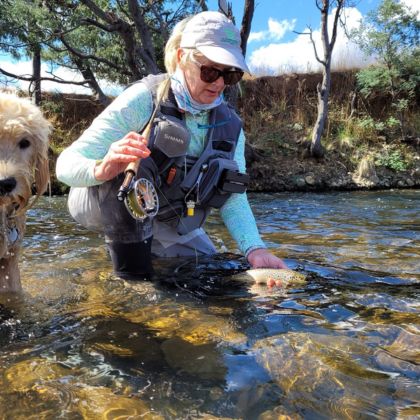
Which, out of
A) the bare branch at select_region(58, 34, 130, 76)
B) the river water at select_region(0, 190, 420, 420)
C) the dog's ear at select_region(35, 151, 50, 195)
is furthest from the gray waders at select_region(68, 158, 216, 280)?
the bare branch at select_region(58, 34, 130, 76)

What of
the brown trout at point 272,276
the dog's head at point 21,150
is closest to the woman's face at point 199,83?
the dog's head at point 21,150

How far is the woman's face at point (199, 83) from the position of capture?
10.2ft

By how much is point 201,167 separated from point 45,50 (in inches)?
578

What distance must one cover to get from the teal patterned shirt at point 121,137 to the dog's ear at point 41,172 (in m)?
0.08

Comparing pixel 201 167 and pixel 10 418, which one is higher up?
pixel 201 167

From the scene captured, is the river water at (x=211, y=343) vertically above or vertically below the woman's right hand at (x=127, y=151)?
below

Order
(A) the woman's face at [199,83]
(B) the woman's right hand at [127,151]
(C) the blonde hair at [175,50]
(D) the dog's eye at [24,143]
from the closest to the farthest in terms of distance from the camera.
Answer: (B) the woman's right hand at [127,151], (D) the dog's eye at [24,143], (A) the woman's face at [199,83], (C) the blonde hair at [175,50]

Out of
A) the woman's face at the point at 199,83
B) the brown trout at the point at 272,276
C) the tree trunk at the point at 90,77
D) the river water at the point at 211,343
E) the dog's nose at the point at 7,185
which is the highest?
the tree trunk at the point at 90,77

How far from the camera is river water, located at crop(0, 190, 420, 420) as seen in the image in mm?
1914

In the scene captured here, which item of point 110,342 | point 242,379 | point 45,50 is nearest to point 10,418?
point 110,342

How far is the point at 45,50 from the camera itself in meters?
16.0

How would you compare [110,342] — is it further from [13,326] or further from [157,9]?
[157,9]

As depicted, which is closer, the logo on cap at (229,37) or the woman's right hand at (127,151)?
the woman's right hand at (127,151)

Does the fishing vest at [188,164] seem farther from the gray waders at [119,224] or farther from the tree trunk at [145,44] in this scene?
the tree trunk at [145,44]
